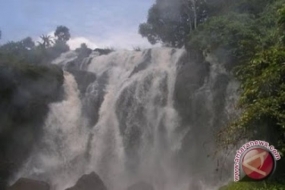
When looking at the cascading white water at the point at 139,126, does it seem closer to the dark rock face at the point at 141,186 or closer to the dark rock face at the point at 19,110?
the dark rock face at the point at 141,186

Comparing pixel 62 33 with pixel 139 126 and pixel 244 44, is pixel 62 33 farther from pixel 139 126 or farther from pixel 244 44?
pixel 244 44

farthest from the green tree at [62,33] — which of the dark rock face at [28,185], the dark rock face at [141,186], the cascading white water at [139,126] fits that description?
the dark rock face at [141,186]

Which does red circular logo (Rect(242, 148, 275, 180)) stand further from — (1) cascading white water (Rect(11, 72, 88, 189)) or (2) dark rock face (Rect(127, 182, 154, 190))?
(1) cascading white water (Rect(11, 72, 88, 189))

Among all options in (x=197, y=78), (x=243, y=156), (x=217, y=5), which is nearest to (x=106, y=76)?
(x=197, y=78)

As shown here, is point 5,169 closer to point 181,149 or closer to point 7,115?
point 7,115

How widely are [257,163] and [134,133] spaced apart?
14.1m

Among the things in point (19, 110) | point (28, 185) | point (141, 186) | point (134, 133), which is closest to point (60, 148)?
point (19, 110)

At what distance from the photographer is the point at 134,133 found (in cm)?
2047

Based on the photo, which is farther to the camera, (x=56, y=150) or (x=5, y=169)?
(x=56, y=150)

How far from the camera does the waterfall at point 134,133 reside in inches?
751

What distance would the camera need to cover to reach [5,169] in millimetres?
19781

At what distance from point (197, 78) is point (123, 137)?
4538 mm

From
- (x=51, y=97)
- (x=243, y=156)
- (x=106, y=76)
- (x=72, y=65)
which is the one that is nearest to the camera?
(x=243, y=156)

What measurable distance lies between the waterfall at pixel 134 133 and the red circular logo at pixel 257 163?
36.9ft
